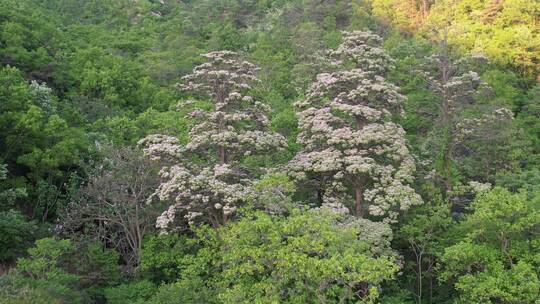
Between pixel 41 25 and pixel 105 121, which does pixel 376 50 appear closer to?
pixel 105 121

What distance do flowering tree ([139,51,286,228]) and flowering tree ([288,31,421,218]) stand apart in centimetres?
186

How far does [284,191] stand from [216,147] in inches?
154

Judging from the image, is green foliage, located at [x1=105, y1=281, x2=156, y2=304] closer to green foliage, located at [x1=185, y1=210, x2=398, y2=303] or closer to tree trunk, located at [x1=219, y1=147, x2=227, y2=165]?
green foliage, located at [x1=185, y1=210, x2=398, y2=303]

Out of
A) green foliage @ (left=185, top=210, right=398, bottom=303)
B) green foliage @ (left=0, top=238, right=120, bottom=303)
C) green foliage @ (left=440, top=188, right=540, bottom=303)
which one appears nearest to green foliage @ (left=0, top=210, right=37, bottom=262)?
green foliage @ (left=0, top=238, right=120, bottom=303)

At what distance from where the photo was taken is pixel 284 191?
1780 cm

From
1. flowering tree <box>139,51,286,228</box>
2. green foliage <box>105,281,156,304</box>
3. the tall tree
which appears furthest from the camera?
the tall tree

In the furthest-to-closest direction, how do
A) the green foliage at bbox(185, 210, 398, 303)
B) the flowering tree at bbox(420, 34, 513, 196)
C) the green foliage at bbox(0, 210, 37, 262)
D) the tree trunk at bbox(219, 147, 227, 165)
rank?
the flowering tree at bbox(420, 34, 513, 196)
the green foliage at bbox(0, 210, 37, 262)
the tree trunk at bbox(219, 147, 227, 165)
the green foliage at bbox(185, 210, 398, 303)

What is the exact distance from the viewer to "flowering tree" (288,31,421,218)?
62.2 feet

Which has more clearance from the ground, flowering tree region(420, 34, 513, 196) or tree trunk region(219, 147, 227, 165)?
tree trunk region(219, 147, 227, 165)

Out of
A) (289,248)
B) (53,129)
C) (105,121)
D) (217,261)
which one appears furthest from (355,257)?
(105,121)

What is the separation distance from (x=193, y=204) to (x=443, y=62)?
50.4 ft

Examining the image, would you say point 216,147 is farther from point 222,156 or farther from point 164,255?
point 164,255

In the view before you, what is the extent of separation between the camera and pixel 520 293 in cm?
1600

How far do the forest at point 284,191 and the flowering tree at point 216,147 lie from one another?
9 centimetres
